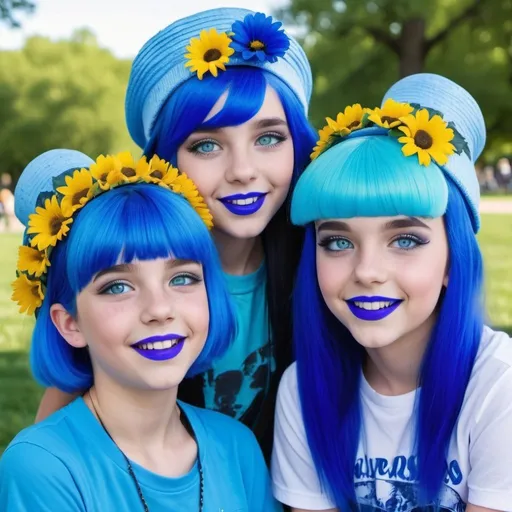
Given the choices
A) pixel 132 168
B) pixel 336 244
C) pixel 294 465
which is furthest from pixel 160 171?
pixel 294 465

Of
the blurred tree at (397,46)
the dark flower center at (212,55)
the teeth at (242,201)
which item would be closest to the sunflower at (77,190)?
the teeth at (242,201)

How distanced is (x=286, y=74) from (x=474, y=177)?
0.78 metres

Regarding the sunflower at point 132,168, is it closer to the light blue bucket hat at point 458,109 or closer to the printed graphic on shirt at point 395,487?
the light blue bucket hat at point 458,109

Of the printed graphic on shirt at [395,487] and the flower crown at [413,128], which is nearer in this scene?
the flower crown at [413,128]

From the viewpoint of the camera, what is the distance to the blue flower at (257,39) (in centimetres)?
260

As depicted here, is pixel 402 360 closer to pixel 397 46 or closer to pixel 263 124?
pixel 263 124

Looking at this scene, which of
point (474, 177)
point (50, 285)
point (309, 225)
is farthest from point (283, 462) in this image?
point (474, 177)

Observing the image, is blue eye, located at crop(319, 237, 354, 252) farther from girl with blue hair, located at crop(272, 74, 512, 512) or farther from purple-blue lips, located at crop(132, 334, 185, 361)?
purple-blue lips, located at crop(132, 334, 185, 361)

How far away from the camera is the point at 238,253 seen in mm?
2875

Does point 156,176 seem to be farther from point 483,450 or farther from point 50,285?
point 483,450

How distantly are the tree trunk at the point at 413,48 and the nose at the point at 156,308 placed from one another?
15.1m

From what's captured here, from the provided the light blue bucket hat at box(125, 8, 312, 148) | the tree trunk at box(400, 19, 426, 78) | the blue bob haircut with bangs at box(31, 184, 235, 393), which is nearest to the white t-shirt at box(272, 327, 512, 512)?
the blue bob haircut with bangs at box(31, 184, 235, 393)

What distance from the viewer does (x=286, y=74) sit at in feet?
8.96

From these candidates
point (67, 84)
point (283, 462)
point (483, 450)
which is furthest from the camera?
point (67, 84)
